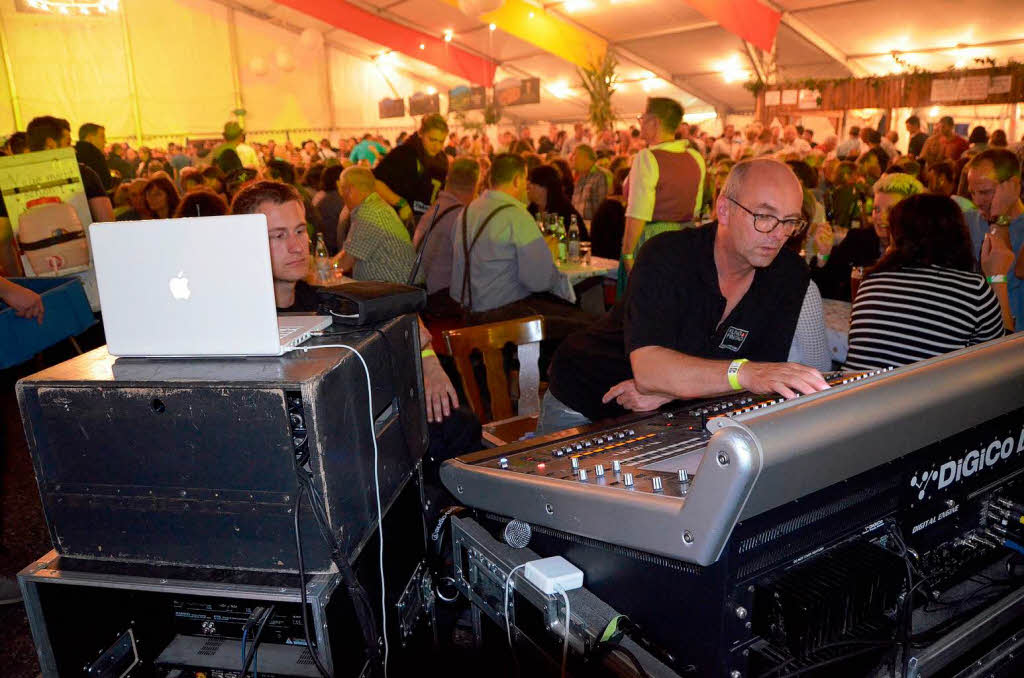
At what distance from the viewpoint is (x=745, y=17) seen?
400 inches

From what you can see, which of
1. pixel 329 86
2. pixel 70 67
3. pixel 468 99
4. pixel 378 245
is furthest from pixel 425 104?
pixel 378 245

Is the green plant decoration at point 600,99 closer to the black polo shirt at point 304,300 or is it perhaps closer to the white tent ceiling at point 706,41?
the white tent ceiling at point 706,41

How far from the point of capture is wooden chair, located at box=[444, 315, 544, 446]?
2.54m

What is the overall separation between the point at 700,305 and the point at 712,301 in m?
0.03

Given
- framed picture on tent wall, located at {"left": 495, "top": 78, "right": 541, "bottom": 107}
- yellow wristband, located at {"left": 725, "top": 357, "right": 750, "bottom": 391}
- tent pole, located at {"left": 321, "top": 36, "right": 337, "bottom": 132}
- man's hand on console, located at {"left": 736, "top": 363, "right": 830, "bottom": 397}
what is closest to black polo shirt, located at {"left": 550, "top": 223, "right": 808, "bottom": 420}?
yellow wristband, located at {"left": 725, "top": 357, "right": 750, "bottom": 391}

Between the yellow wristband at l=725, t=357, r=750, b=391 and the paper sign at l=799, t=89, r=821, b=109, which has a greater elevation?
Answer: the paper sign at l=799, t=89, r=821, b=109

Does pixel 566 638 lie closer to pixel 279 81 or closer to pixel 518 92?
pixel 518 92

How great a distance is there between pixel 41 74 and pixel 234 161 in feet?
33.3

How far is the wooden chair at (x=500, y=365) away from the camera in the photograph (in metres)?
2.54

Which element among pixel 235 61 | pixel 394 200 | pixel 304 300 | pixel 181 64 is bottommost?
pixel 304 300

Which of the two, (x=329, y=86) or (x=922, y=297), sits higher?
(x=329, y=86)

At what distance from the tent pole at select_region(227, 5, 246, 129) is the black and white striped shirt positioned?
16.3 meters

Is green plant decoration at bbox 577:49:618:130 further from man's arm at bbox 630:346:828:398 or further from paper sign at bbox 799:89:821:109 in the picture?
man's arm at bbox 630:346:828:398

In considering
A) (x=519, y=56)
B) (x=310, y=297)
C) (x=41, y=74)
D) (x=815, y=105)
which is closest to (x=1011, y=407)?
(x=310, y=297)
